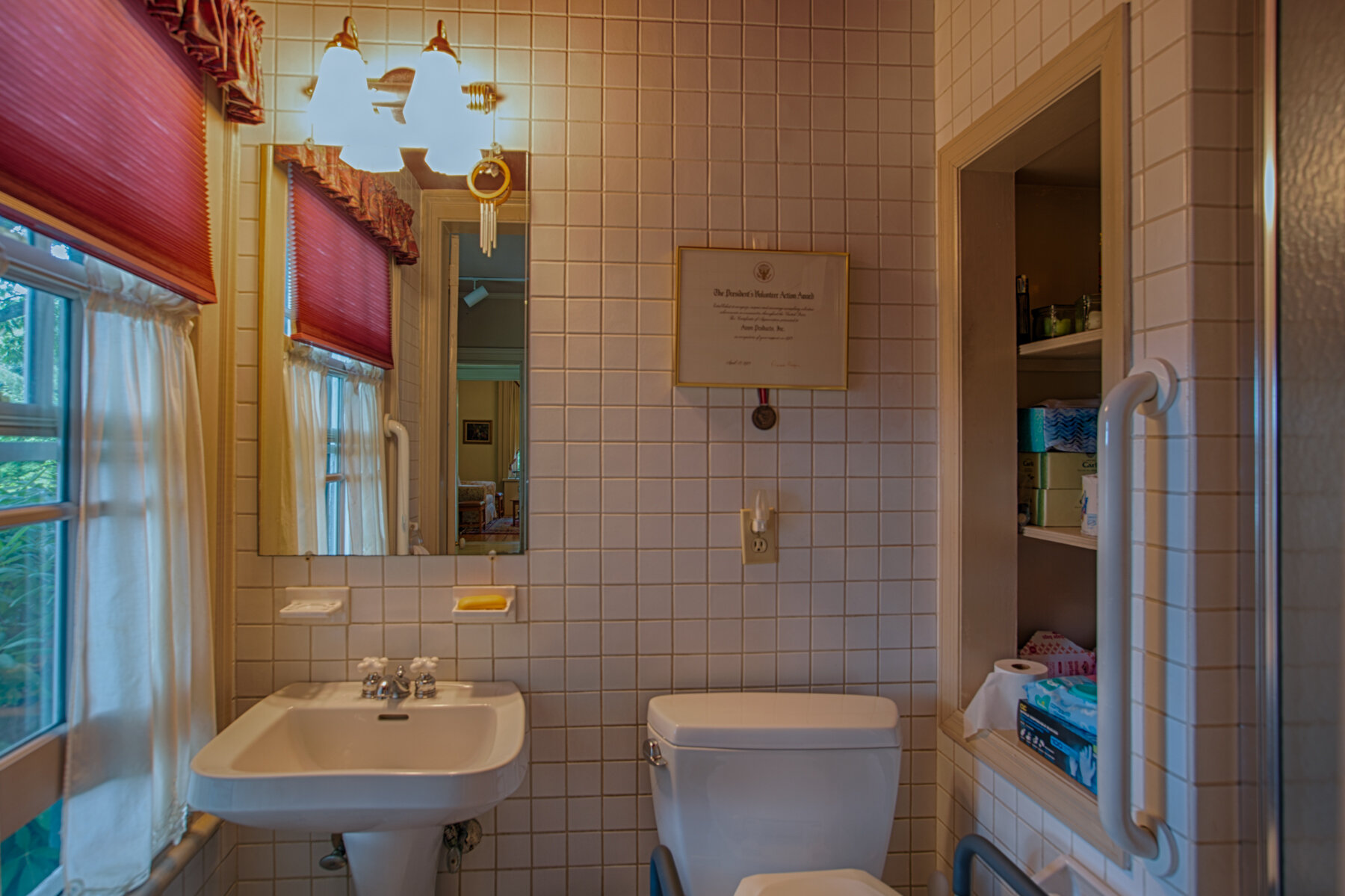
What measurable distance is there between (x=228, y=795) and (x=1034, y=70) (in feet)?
6.05

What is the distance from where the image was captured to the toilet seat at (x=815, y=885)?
48.5 inches

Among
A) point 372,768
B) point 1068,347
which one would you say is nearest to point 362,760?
point 372,768

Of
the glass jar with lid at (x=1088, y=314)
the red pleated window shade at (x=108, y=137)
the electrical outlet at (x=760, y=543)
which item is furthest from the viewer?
the electrical outlet at (x=760, y=543)

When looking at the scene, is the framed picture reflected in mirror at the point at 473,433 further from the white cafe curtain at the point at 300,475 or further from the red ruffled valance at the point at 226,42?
the red ruffled valance at the point at 226,42

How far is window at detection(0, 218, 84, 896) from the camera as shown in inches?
40.3

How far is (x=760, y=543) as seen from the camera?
61.9 inches

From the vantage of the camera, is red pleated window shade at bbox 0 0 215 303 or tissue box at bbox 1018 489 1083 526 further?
tissue box at bbox 1018 489 1083 526

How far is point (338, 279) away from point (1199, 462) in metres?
1.58

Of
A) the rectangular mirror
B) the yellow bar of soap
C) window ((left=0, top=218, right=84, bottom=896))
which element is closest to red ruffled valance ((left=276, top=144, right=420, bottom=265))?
the rectangular mirror

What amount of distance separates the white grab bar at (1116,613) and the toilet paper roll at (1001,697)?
0.48 meters

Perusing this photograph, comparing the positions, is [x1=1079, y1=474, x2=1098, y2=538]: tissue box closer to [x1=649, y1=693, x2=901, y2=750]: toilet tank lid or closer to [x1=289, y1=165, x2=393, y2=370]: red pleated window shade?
[x1=649, y1=693, x2=901, y2=750]: toilet tank lid

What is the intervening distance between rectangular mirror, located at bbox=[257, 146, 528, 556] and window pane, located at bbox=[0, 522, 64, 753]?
40 cm

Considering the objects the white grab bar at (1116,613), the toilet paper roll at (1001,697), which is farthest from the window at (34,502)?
the toilet paper roll at (1001,697)

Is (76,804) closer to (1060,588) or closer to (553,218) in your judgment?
(553,218)
